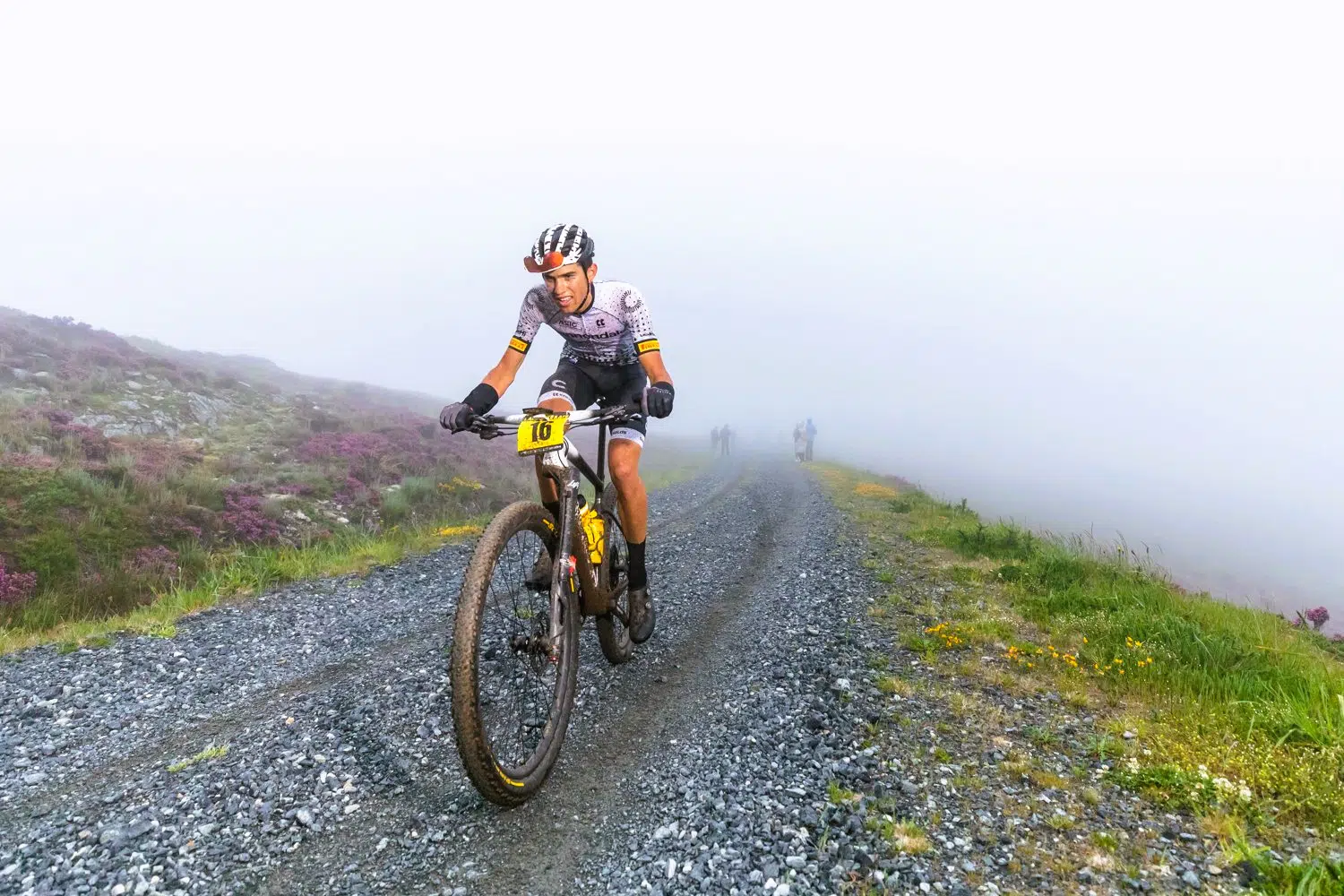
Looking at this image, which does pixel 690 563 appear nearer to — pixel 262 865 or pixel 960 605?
pixel 960 605

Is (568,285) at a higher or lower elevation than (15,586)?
higher

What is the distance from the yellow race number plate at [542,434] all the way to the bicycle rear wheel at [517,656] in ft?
1.35

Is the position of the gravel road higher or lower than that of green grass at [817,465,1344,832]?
lower

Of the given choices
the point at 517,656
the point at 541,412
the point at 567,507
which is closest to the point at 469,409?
the point at 541,412

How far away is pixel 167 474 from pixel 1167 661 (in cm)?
1523

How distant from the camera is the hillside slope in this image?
8289 millimetres

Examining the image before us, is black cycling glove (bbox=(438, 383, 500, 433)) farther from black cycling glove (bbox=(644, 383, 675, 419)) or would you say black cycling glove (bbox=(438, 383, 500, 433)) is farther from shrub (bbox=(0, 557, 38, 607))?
shrub (bbox=(0, 557, 38, 607))

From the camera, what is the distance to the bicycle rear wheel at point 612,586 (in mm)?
5477

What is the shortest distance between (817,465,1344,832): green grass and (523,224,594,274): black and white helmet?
5.15 metres

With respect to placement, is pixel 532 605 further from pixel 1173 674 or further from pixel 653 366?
pixel 1173 674

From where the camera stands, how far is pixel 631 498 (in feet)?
17.9

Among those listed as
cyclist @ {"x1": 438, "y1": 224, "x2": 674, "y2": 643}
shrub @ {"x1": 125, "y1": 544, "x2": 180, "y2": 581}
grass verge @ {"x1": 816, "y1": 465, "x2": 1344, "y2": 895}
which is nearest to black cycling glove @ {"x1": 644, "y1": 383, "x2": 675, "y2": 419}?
cyclist @ {"x1": 438, "y1": 224, "x2": 674, "y2": 643}

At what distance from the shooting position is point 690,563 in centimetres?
1050

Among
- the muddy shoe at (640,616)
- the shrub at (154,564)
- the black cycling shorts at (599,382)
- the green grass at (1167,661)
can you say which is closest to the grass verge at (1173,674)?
the green grass at (1167,661)
